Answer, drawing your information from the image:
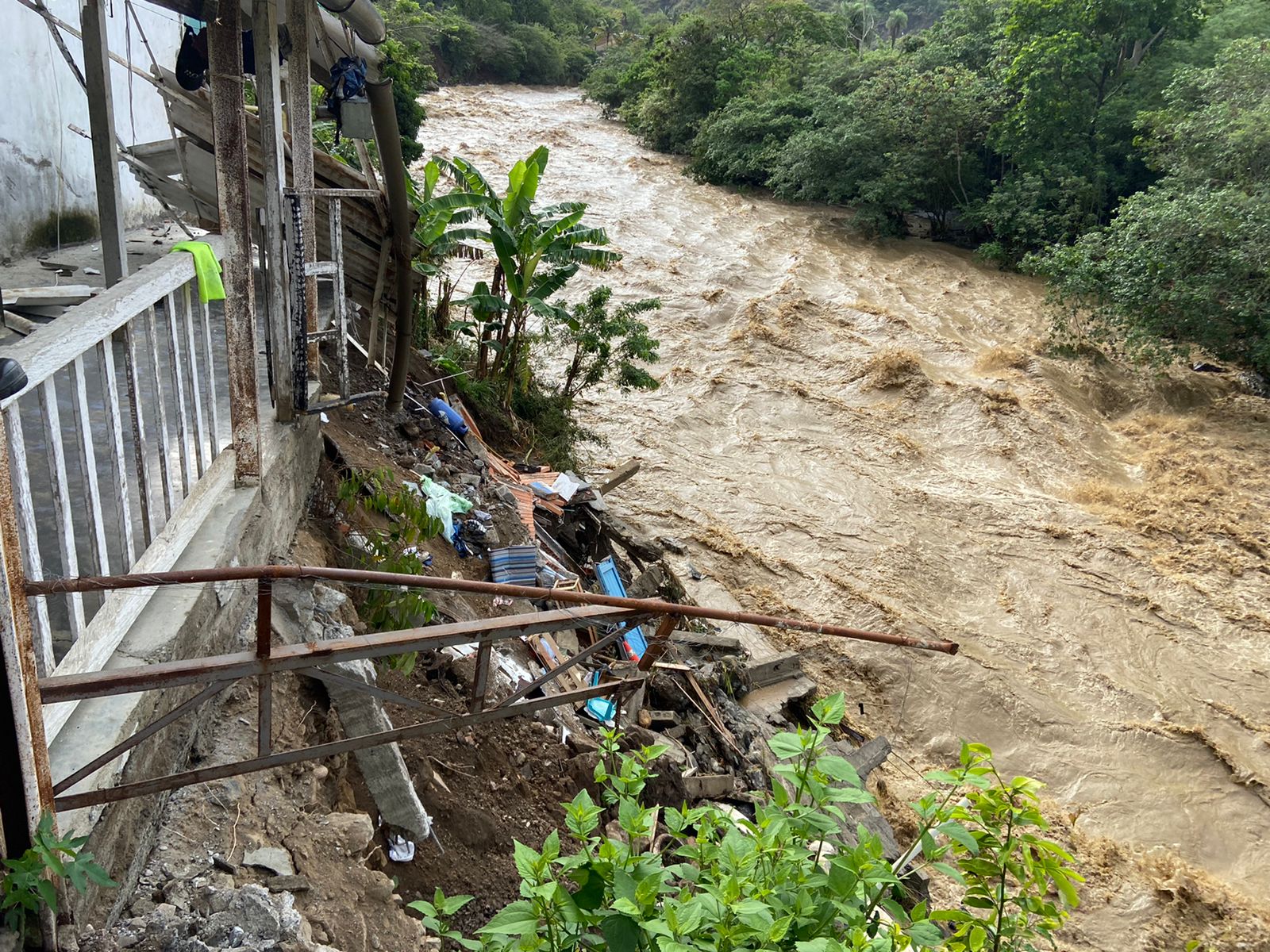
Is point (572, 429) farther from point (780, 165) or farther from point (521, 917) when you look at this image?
point (780, 165)

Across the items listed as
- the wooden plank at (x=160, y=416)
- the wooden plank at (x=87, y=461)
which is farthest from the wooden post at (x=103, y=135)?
the wooden plank at (x=87, y=461)

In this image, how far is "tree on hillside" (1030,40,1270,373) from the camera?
12.5 metres

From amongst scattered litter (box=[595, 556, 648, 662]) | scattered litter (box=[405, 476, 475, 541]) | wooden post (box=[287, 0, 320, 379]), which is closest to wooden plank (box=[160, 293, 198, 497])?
wooden post (box=[287, 0, 320, 379])

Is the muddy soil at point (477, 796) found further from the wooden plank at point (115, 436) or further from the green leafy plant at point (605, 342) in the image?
the green leafy plant at point (605, 342)

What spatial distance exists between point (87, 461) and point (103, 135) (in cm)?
225

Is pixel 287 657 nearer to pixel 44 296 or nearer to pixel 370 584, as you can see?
pixel 370 584

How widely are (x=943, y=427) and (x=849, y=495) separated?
104 inches

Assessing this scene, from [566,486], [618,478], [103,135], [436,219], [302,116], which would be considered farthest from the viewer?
[618,478]

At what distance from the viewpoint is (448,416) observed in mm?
7590

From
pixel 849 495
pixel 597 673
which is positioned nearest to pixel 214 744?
pixel 597 673

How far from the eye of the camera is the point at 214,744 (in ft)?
10.1

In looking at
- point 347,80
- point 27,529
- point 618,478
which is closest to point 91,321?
point 27,529

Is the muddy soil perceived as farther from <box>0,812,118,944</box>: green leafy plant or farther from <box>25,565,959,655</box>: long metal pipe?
<box>0,812,118,944</box>: green leafy plant

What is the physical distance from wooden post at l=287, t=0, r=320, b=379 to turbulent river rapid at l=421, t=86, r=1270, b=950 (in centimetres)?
532
